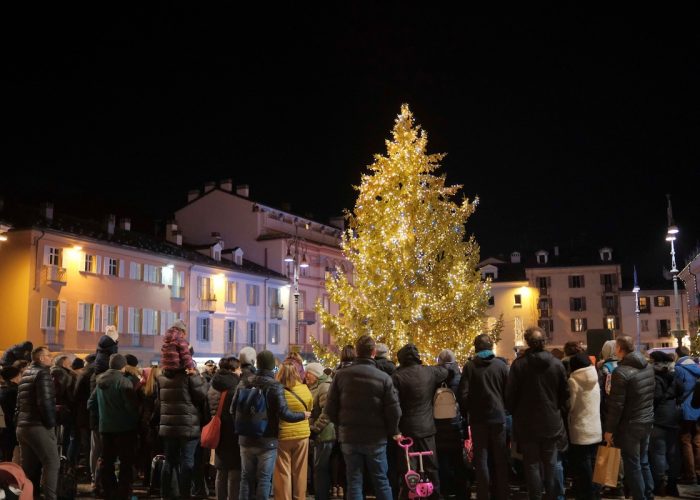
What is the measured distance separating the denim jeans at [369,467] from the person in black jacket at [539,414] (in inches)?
68.0

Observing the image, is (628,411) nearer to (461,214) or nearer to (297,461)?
(297,461)

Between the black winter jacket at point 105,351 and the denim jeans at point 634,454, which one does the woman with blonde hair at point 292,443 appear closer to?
the black winter jacket at point 105,351

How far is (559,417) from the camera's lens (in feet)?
28.4

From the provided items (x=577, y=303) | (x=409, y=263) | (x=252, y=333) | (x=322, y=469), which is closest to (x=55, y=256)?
(x=252, y=333)

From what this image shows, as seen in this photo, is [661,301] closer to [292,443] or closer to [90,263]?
[90,263]

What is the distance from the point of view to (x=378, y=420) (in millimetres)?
8172

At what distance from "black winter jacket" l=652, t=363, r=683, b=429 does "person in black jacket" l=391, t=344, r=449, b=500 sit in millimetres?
3702

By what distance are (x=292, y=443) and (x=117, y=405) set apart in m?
2.47

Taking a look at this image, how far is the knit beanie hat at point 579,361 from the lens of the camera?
361 inches

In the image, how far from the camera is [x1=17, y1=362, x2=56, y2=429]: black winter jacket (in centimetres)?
922

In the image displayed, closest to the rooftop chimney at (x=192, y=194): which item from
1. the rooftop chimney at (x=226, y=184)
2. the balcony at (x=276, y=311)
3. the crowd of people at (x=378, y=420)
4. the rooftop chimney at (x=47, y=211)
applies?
the rooftop chimney at (x=226, y=184)

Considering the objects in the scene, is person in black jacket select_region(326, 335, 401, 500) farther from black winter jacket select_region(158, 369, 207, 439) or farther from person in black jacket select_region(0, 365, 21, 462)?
person in black jacket select_region(0, 365, 21, 462)

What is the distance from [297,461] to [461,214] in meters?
14.2

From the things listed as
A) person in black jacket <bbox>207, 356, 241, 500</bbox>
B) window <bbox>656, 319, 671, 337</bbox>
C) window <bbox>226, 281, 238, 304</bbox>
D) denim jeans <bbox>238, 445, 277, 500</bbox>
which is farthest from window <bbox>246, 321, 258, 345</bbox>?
window <bbox>656, 319, 671, 337</bbox>
